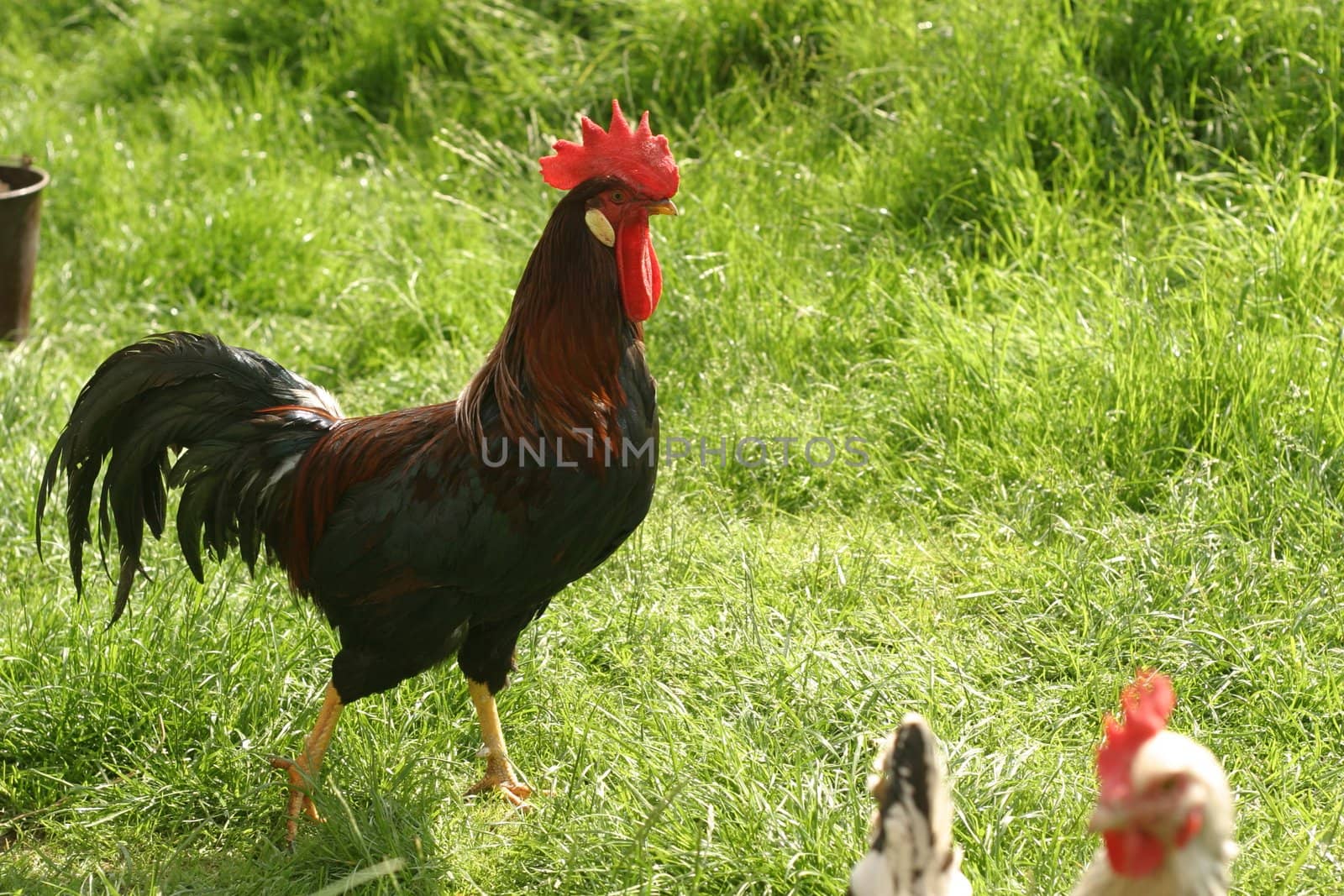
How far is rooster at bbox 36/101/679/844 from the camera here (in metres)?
2.86

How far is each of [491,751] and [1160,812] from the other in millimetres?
1911

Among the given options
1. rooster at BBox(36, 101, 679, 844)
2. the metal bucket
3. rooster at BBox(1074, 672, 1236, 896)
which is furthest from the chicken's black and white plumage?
the metal bucket

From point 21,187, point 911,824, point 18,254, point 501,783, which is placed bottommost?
point 501,783

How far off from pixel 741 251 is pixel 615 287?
2.39m

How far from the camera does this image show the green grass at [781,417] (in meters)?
3.09

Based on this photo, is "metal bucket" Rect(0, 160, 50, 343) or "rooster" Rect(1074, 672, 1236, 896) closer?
A: "rooster" Rect(1074, 672, 1236, 896)

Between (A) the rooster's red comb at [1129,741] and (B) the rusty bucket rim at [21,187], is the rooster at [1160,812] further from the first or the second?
(B) the rusty bucket rim at [21,187]

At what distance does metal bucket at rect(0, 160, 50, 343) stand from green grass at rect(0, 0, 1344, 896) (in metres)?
0.22

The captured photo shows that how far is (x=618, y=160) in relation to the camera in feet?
9.49

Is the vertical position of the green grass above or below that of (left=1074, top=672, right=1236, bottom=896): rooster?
below

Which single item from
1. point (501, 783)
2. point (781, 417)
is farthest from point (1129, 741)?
point (781, 417)

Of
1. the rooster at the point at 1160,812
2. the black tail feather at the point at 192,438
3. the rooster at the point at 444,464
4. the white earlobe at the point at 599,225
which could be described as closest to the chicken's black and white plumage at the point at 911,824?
the rooster at the point at 1160,812

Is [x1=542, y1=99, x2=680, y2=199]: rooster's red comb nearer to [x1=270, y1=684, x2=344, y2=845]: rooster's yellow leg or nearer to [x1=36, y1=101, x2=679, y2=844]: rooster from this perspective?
[x1=36, y1=101, x2=679, y2=844]: rooster

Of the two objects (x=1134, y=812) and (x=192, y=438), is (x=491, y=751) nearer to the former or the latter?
(x=192, y=438)
